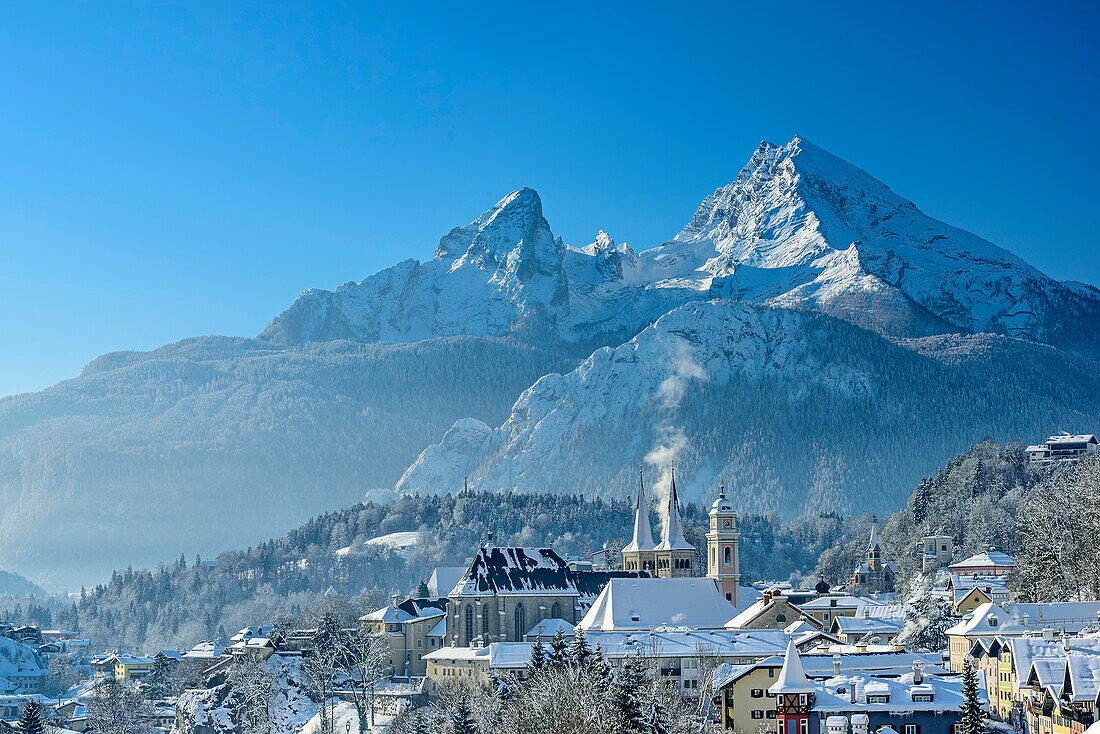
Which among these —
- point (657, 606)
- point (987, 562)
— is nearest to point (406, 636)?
point (657, 606)

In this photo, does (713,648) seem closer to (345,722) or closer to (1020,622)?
(1020,622)

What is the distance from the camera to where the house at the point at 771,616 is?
12181 cm

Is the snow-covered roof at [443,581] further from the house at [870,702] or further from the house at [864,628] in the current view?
the house at [870,702]

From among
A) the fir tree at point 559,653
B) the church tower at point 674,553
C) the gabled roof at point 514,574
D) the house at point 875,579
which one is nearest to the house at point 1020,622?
the fir tree at point 559,653

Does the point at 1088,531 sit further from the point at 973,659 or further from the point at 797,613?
the point at 797,613

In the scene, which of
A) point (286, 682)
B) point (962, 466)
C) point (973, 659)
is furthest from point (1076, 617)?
point (962, 466)

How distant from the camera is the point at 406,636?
152 m

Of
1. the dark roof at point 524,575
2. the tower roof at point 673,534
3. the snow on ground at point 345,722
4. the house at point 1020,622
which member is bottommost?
the snow on ground at point 345,722

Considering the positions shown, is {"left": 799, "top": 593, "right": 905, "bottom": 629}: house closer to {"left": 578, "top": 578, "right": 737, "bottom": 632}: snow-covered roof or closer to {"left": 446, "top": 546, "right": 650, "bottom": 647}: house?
{"left": 578, "top": 578, "right": 737, "bottom": 632}: snow-covered roof

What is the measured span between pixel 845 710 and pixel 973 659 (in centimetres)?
2084

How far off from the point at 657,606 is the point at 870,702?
47434mm

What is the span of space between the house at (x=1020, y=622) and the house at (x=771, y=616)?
791 inches

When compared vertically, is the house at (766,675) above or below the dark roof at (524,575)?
below

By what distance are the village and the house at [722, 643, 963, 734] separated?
0.32 ft
